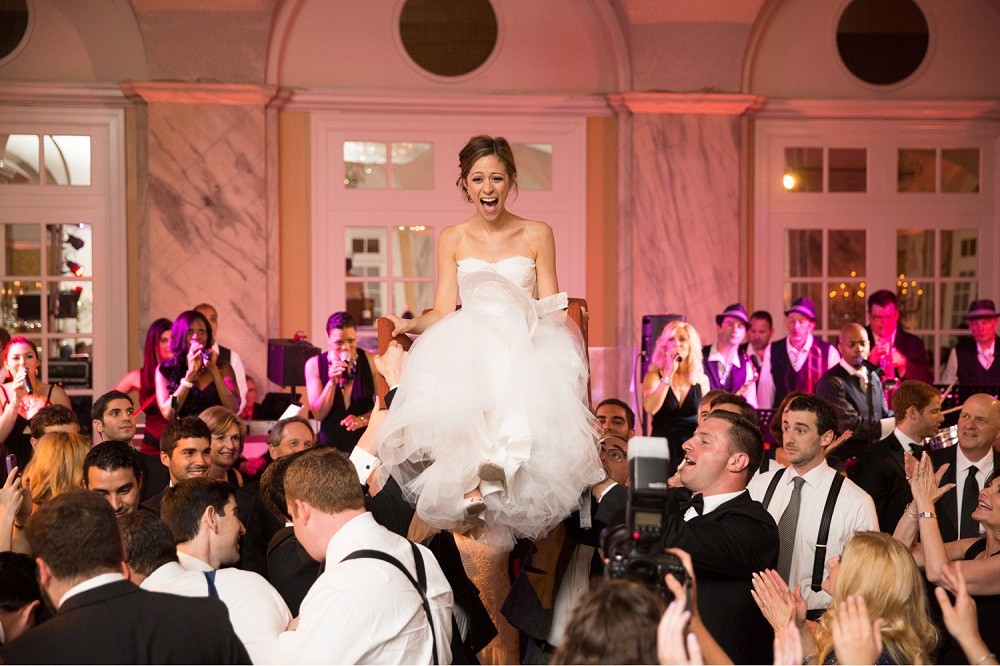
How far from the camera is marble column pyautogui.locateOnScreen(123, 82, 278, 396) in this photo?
9812 millimetres

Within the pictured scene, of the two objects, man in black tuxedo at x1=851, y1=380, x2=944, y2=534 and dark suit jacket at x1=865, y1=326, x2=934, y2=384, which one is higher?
dark suit jacket at x1=865, y1=326, x2=934, y2=384

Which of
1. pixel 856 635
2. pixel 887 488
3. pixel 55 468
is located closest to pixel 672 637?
pixel 856 635

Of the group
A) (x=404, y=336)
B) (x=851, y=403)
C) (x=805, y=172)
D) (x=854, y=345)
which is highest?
(x=805, y=172)

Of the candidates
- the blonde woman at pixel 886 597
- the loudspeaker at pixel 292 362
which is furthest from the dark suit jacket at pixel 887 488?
the loudspeaker at pixel 292 362

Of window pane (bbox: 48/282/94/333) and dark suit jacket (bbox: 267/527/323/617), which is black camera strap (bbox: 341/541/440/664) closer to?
dark suit jacket (bbox: 267/527/323/617)

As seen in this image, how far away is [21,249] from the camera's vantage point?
10.2 metres

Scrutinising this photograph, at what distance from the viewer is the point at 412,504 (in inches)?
163

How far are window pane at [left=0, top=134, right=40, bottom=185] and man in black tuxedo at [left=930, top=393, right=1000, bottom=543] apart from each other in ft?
Answer: 25.9

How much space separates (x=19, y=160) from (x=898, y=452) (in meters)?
7.68

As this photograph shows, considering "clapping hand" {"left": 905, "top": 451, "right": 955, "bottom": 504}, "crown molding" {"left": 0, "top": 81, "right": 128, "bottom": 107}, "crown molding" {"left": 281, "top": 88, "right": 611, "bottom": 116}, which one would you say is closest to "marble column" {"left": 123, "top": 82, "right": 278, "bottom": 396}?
"crown molding" {"left": 0, "top": 81, "right": 128, "bottom": 107}

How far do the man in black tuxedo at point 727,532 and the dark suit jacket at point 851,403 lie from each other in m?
3.07

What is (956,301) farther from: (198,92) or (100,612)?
(100,612)

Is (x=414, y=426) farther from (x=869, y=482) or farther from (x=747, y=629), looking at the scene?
(x=869, y=482)

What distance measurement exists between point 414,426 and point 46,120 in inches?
291
